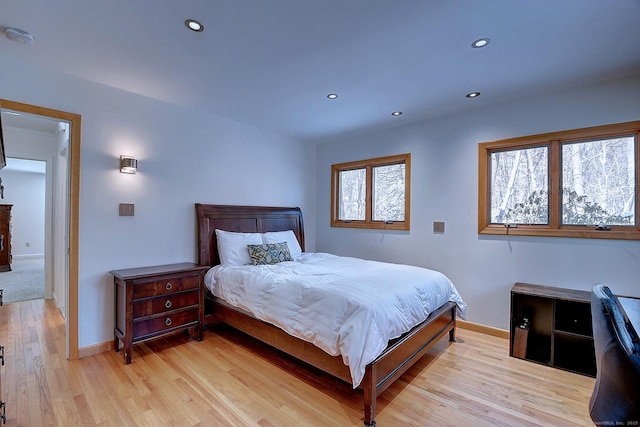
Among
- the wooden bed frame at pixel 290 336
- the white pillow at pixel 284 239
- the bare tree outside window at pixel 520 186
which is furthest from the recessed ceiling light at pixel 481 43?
the white pillow at pixel 284 239

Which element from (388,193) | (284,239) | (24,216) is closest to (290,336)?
(284,239)

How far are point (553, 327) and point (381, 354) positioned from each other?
183 centimetres

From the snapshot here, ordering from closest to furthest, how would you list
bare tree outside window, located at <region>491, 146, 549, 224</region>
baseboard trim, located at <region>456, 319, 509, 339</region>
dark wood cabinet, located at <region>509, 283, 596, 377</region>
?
dark wood cabinet, located at <region>509, 283, 596, 377</region>, bare tree outside window, located at <region>491, 146, 549, 224</region>, baseboard trim, located at <region>456, 319, 509, 339</region>

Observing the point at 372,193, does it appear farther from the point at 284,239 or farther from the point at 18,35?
the point at 18,35

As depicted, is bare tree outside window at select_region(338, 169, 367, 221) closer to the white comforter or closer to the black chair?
the white comforter

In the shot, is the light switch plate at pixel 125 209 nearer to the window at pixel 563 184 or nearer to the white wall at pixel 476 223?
the white wall at pixel 476 223

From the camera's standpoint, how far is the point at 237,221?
12.8 feet

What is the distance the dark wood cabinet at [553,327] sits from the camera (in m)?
2.61

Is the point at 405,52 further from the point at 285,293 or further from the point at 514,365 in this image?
the point at 514,365

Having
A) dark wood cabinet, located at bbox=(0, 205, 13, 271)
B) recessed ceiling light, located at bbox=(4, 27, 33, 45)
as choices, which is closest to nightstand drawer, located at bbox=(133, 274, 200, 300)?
recessed ceiling light, located at bbox=(4, 27, 33, 45)

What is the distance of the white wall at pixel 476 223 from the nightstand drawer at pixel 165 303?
2.41m

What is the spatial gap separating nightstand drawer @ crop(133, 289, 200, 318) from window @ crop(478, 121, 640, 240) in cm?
322

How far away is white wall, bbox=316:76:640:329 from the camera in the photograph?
2.68 m

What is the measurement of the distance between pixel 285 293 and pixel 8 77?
2.86 meters
